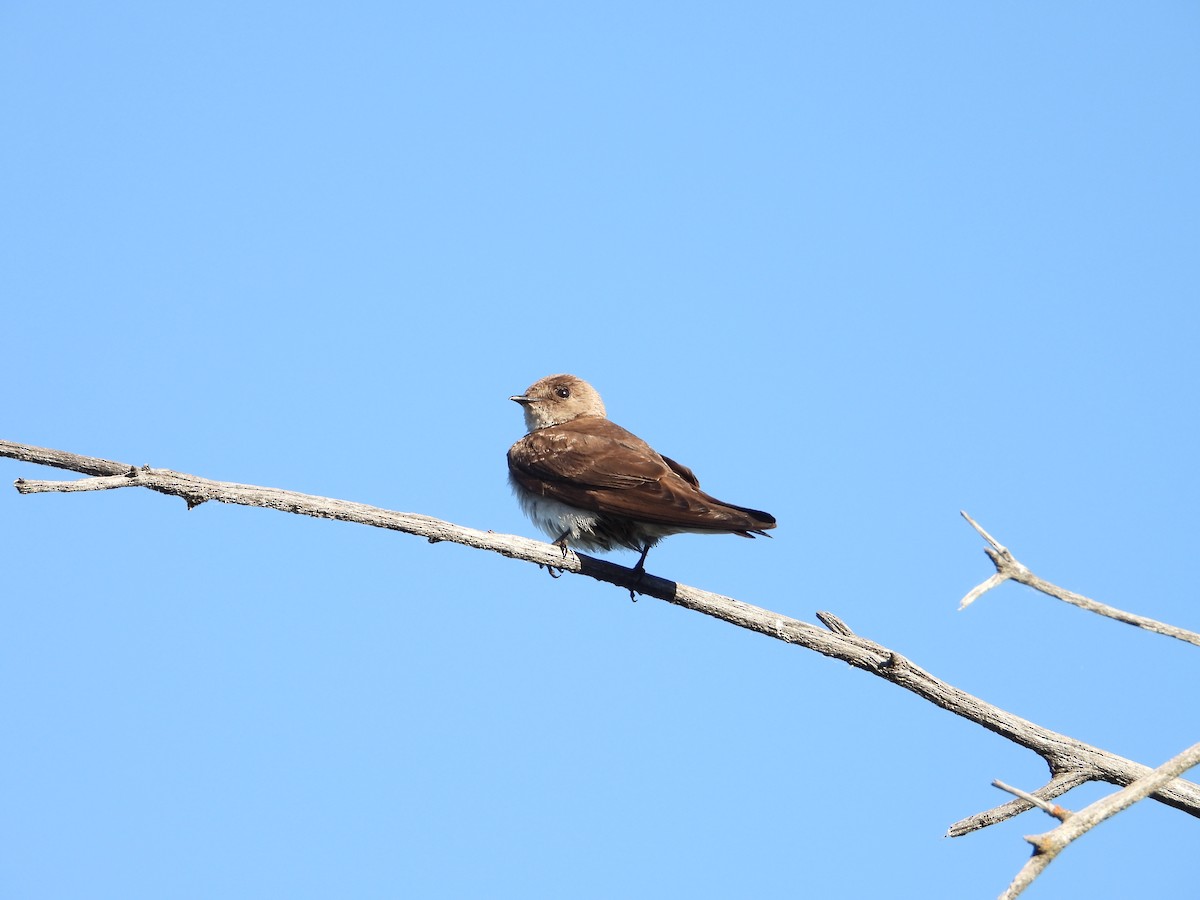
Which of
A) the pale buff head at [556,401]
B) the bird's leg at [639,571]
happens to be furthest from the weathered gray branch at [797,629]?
the pale buff head at [556,401]

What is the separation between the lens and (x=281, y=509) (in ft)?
17.6

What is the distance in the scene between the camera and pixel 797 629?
5.45m

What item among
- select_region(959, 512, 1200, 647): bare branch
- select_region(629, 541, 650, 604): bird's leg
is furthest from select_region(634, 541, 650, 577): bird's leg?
select_region(959, 512, 1200, 647): bare branch

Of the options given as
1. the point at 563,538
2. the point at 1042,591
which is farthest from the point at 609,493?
the point at 1042,591

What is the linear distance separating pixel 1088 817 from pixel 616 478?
4.60 m

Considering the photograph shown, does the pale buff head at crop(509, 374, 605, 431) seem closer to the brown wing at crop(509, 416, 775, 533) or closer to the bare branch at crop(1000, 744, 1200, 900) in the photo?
the brown wing at crop(509, 416, 775, 533)

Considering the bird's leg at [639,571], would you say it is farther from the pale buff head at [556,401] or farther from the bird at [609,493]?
the pale buff head at [556,401]

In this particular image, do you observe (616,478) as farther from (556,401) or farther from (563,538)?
(556,401)

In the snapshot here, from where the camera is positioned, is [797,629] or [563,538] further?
[563,538]

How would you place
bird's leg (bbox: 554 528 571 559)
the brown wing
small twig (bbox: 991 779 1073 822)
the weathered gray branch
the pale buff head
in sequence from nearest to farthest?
small twig (bbox: 991 779 1073 822) → the weathered gray branch → the brown wing → bird's leg (bbox: 554 528 571 559) → the pale buff head

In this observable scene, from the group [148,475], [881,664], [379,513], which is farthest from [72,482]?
[881,664]

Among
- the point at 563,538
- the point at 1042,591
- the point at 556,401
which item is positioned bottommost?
the point at 1042,591

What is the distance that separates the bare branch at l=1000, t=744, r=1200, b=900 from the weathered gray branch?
1318 millimetres

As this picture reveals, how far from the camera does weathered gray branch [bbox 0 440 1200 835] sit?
494 cm
